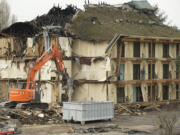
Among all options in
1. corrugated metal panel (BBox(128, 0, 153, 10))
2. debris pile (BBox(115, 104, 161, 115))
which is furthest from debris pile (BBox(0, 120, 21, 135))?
corrugated metal panel (BBox(128, 0, 153, 10))

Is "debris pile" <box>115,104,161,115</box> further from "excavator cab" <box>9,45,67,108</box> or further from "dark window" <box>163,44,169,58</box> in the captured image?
"excavator cab" <box>9,45,67,108</box>

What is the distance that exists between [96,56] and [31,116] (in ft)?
38.6

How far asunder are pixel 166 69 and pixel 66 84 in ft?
40.3

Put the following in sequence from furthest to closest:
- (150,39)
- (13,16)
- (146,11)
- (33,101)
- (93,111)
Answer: (13,16)
(146,11)
(150,39)
(33,101)
(93,111)

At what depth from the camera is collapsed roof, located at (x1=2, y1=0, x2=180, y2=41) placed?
4175cm

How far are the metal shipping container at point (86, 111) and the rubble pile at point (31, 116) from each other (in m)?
1.44

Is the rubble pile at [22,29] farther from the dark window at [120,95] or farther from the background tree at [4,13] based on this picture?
the background tree at [4,13]

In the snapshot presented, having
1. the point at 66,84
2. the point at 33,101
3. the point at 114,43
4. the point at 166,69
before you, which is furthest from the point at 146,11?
the point at 33,101

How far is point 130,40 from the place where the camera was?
41.9 meters

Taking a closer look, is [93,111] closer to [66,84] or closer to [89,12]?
→ [66,84]

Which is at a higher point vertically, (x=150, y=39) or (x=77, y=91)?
(x=150, y=39)

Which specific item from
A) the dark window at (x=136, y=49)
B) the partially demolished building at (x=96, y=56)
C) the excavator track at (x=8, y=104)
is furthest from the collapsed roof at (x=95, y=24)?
the excavator track at (x=8, y=104)

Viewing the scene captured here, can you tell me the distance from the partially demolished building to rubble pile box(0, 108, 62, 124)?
7.00 meters

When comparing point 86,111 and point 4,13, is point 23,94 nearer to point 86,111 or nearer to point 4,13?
point 86,111
